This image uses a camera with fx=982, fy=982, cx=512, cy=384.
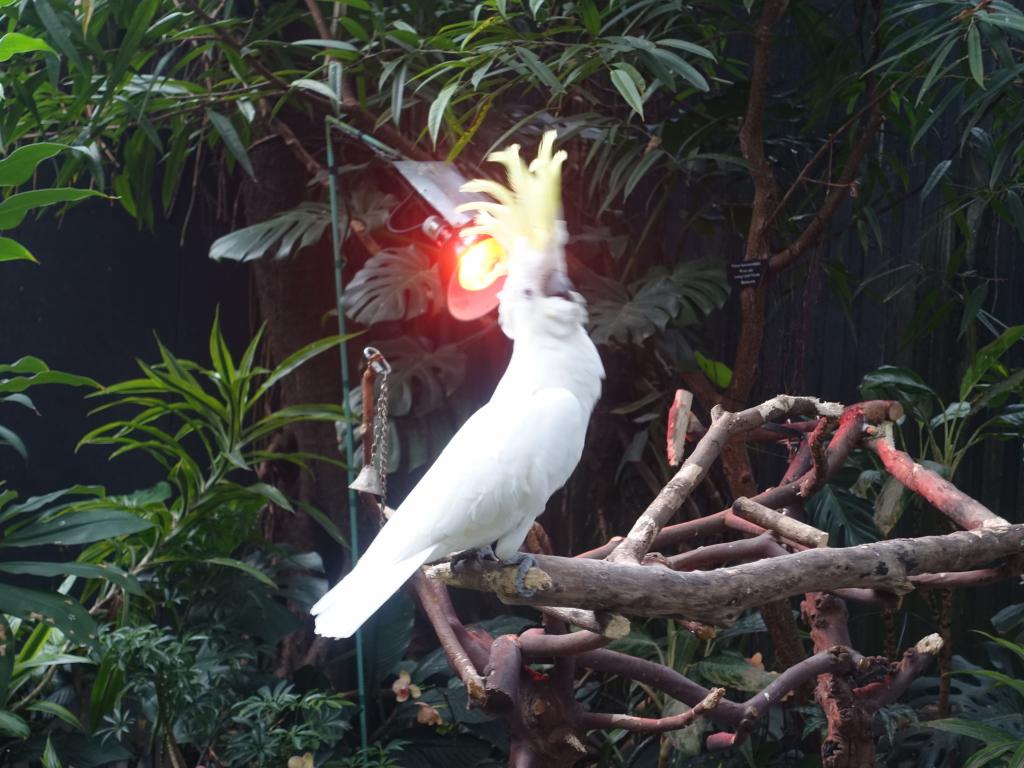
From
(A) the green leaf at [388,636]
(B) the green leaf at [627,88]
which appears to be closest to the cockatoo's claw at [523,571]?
(B) the green leaf at [627,88]

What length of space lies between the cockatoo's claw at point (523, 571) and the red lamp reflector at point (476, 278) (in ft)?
1.22

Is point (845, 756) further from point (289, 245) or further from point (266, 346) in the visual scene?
point (266, 346)

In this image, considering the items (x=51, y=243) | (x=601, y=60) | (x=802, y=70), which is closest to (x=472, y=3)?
(x=601, y=60)

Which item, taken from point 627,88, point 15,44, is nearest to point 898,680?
point 627,88

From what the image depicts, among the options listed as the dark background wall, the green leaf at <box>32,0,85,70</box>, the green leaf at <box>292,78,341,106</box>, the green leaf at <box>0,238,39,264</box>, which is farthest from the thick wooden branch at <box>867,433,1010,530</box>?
the dark background wall

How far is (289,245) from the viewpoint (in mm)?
2176

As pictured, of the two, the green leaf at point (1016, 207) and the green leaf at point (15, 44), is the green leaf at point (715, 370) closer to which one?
the green leaf at point (1016, 207)

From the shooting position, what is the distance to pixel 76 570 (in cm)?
159

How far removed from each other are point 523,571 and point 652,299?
1.12 metres

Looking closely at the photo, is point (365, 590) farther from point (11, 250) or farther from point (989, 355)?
point (989, 355)

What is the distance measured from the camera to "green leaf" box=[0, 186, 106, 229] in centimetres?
134

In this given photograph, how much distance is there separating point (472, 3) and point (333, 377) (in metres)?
0.94

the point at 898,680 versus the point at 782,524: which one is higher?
the point at 782,524

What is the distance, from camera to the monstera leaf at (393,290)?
209 cm
